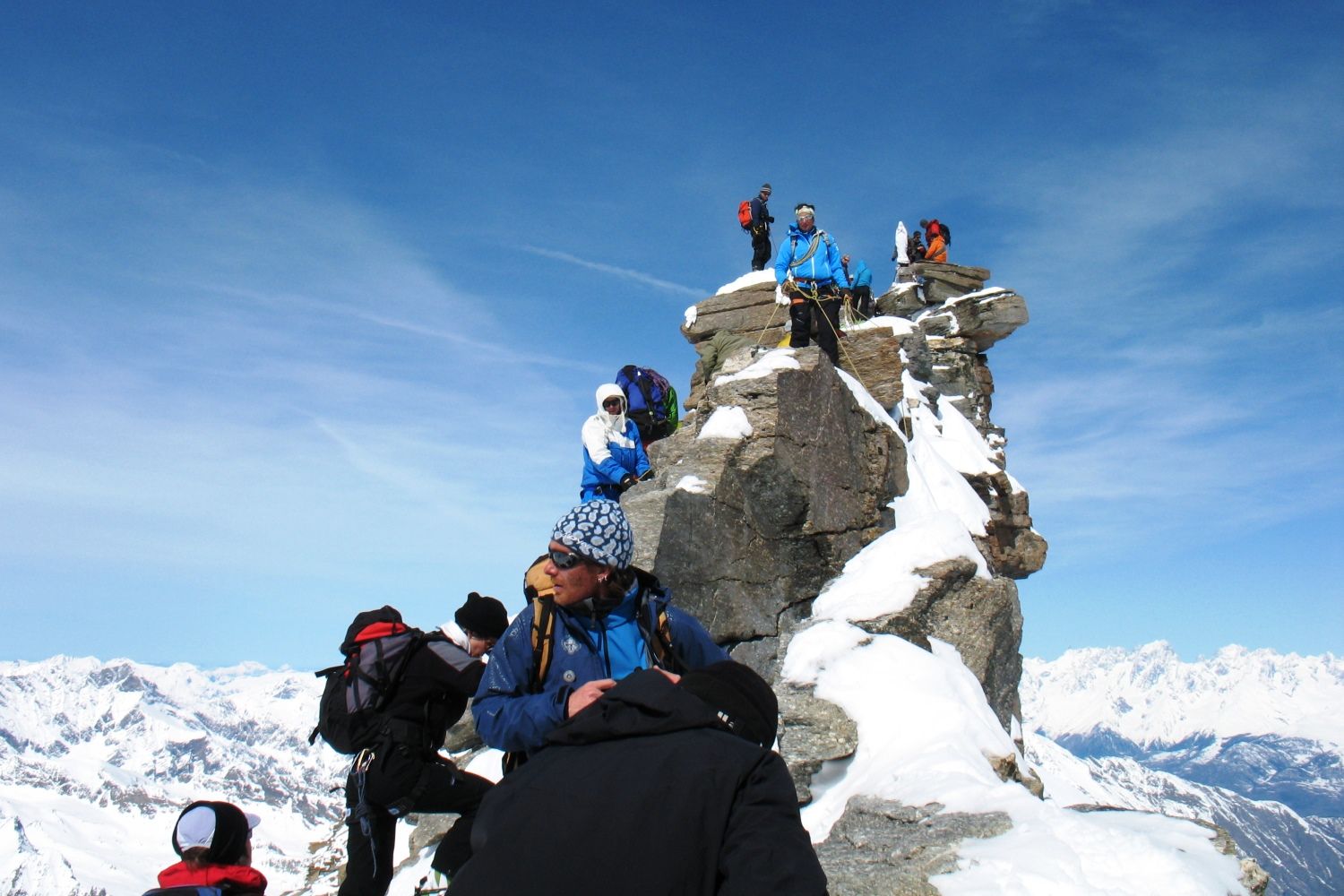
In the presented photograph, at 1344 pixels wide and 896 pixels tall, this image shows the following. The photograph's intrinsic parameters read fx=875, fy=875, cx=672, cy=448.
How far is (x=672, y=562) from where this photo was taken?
11.9 m

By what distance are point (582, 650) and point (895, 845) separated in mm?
3489

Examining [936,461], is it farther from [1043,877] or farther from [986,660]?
[1043,877]

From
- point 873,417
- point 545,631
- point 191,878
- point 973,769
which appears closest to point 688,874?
point 545,631

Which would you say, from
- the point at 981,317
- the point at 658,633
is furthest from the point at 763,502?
the point at 981,317

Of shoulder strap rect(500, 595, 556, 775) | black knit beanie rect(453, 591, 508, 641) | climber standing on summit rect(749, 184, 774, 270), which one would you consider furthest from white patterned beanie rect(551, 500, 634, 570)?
climber standing on summit rect(749, 184, 774, 270)

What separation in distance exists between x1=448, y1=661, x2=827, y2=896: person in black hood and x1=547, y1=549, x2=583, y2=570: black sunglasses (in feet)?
6.32

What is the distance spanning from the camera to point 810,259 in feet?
52.7

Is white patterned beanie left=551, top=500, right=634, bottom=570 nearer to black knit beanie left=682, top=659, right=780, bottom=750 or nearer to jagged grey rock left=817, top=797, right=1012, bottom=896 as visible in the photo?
black knit beanie left=682, top=659, right=780, bottom=750

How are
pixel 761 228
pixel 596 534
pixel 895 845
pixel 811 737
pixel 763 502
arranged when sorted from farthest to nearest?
pixel 761 228, pixel 763 502, pixel 811 737, pixel 895 845, pixel 596 534

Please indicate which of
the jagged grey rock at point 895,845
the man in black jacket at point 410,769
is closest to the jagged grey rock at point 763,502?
the jagged grey rock at point 895,845

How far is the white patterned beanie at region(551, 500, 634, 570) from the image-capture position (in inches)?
174

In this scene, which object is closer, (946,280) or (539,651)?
(539,651)

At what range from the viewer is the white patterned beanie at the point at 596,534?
441 cm

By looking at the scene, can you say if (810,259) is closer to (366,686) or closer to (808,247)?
(808,247)
